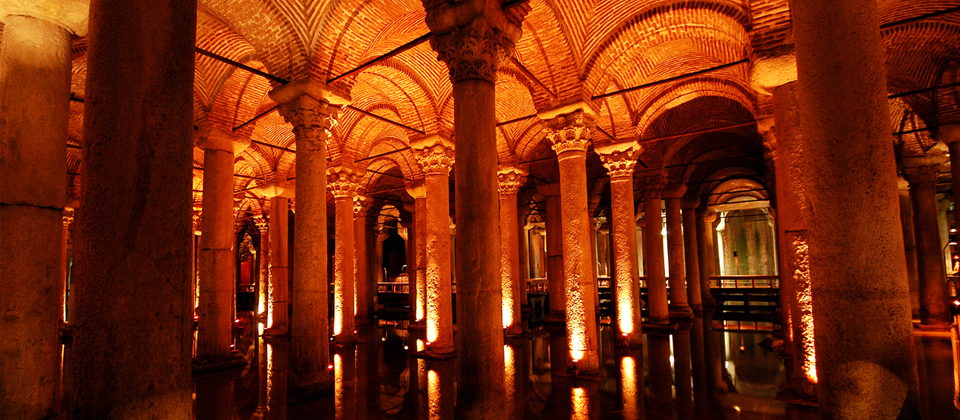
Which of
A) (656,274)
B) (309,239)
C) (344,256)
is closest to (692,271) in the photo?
(656,274)

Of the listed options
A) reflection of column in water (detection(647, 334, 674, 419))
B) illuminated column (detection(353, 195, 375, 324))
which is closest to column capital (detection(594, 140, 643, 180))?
reflection of column in water (detection(647, 334, 674, 419))

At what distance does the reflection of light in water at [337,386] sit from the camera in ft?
19.7

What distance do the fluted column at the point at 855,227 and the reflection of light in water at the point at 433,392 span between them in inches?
162

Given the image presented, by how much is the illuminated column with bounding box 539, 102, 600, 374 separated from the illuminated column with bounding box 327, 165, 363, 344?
5.38 meters

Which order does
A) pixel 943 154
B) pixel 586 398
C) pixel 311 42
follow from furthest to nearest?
pixel 943 154 < pixel 311 42 < pixel 586 398

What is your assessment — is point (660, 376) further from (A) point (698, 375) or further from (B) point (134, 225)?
(B) point (134, 225)

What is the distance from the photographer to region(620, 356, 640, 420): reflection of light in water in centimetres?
568

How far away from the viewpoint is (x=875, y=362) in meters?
2.61

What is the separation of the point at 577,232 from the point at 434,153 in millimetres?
3424

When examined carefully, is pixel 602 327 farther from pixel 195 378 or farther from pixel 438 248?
pixel 195 378

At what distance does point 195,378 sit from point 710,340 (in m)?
10.2

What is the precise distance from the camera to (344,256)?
11.1m

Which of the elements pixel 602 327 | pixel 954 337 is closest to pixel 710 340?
pixel 602 327

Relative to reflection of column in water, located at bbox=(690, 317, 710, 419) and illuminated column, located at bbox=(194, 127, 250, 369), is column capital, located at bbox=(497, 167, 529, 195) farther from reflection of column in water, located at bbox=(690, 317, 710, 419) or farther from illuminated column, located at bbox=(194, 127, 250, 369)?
illuminated column, located at bbox=(194, 127, 250, 369)
